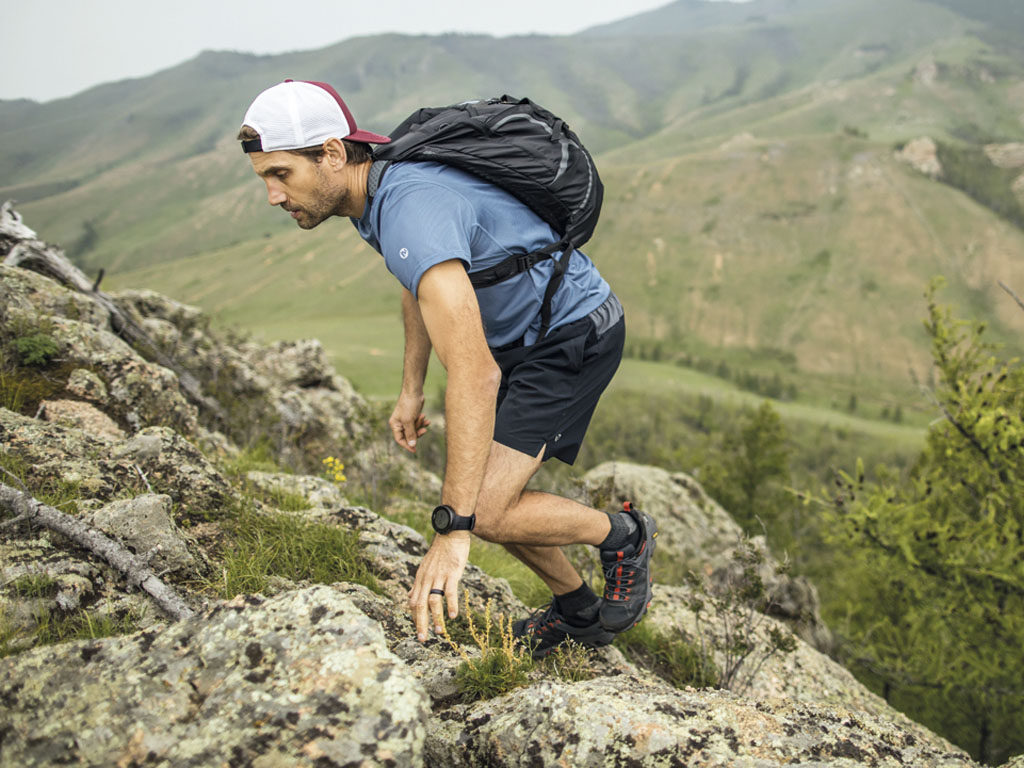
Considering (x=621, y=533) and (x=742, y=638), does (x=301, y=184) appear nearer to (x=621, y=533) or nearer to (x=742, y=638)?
(x=621, y=533)

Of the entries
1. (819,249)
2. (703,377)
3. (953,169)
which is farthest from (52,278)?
(953,169)

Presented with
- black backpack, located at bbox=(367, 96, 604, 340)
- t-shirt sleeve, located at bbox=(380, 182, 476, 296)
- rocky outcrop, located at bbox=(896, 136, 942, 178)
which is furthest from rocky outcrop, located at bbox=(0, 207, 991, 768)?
rocky outcrop, located at bbox=(896, 136, 942, 178)

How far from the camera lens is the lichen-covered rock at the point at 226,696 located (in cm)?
195

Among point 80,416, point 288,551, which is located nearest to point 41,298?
point 80,416

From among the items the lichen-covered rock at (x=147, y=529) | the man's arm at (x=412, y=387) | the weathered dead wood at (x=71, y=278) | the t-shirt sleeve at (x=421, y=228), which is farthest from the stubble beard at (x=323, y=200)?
the weathered dead wood at (x=71, y=278)

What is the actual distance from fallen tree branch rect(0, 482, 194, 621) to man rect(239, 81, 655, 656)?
1317 millimetres

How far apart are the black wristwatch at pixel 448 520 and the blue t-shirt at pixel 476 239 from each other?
0.99 meters

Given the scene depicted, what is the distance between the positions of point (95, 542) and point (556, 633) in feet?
8.72

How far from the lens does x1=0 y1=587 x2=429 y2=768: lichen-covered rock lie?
195cm

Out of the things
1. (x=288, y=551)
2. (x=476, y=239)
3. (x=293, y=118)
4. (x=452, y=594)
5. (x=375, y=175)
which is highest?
(x=293, y=118)

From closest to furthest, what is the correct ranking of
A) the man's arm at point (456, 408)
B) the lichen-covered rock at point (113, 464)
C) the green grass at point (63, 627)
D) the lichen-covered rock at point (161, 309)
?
the green grass at point (63, 627)
the man's arm at point (456, 408)
the lichen-covered rock at point (113, 464)
the lichen-covered rock at point (161, 309)

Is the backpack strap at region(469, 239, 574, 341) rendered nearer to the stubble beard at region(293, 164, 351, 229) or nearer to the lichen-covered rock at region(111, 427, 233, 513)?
the stubble beard at region(293, 164, 351, 229)

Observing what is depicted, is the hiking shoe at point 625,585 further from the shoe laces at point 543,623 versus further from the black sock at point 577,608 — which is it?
the shoe laces at point 543,623

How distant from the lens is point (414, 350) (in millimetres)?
4262
